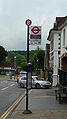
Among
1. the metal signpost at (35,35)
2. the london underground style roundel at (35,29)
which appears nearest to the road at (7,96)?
the metal signpost at (35,35)

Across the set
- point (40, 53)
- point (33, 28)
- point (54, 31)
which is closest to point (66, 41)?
point (33, 28)

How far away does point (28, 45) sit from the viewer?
1233 cm

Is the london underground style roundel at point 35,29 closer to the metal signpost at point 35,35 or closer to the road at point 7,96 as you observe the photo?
the metal signpost at point 35,35

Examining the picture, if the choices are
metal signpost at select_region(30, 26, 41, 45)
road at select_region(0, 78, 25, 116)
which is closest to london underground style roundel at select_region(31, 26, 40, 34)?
metal signpost at select_region(30, 26, 41, 45)

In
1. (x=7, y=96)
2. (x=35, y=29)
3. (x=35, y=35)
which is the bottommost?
(x=7, y=96)

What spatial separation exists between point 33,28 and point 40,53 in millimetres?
51444

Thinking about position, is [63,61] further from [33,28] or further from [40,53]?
[40,53]

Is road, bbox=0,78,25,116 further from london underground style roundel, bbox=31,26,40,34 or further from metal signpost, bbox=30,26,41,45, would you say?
london underground style roundel, bbox=31,26,40,34

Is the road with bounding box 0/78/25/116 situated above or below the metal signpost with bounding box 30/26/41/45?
below

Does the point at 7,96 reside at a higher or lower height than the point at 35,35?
lower

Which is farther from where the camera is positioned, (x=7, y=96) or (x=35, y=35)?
(x=7, y=96)

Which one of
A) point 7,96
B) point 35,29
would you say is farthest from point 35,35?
point 7,96

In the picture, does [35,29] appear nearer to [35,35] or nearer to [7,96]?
[35,35]

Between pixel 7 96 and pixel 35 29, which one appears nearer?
pixel 35 29
